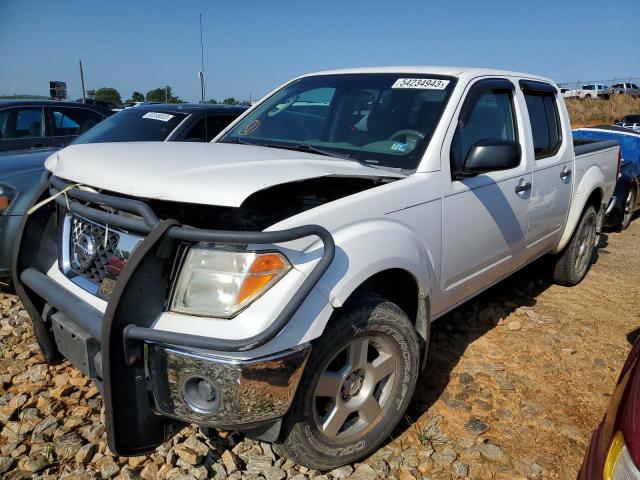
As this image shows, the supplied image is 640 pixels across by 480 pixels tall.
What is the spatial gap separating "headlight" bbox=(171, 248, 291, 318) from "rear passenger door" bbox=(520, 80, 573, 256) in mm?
2502

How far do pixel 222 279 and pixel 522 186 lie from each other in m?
2.43

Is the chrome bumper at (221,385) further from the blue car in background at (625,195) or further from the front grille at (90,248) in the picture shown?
the blue car in background at (625,195)

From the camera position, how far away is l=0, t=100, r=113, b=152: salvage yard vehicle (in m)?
6.52

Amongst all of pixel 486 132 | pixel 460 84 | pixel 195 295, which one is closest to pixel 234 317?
pixel 195 295

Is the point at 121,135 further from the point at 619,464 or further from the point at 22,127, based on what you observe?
the point at 619,464

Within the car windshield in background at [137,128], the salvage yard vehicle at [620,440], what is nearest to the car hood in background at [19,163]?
the car windshield in background at [137,128]

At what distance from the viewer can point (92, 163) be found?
230cm

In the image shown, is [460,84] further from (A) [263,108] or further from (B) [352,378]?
(B) [352,378]

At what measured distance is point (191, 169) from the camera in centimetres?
215

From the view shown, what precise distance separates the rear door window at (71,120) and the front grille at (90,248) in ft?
17.0

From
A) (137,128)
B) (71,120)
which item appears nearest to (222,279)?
(137,128)

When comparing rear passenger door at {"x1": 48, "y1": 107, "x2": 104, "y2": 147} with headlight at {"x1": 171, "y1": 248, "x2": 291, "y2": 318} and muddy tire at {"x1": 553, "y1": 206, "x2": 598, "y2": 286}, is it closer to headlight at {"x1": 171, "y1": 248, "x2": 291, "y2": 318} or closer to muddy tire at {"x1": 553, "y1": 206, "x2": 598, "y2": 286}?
headlight at {"x1": 171, "y1": 248, "x2": 291, "y2": 318}

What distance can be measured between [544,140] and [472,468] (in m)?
2.64

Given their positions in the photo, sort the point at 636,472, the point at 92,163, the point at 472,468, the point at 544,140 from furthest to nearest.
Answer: the point at 544,140, the point at 472,468, the point at 92,163, the point at 636,472
